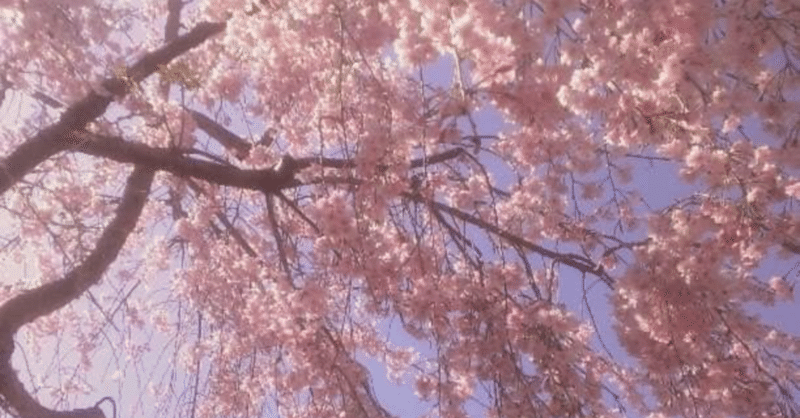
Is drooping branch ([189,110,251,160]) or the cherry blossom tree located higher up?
drooping branch ([189,110,251,160])

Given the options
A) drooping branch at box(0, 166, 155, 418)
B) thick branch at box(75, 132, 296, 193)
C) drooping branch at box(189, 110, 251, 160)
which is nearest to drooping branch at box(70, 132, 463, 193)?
thick branch at box(75, 132, 296, 193)

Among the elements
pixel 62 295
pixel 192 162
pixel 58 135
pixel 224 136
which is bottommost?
pixel 62 295

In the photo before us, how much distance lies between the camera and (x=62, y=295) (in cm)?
554

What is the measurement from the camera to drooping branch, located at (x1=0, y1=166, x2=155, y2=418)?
16.6 ft

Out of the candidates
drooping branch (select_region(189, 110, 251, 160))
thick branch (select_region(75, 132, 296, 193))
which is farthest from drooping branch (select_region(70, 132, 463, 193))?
drooping branch (select_region(189, 110, 251, 160))

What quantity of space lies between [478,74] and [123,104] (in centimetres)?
264

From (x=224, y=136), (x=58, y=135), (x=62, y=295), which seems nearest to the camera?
(x=58, y=135)

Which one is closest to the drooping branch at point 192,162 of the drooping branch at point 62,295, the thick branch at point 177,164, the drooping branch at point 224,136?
the thick branch at point 177,164

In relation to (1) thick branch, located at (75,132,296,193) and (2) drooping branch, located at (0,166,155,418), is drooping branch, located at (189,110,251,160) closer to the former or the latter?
Result: (2) drooping branch, located at (0,166,155,418)

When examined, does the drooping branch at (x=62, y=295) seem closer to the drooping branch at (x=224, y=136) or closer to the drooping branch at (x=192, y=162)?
the drooping branch at (x=192, y=162)

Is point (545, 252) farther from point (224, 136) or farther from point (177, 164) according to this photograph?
point (224, 136)

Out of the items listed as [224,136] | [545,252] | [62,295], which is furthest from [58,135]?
[545,252]

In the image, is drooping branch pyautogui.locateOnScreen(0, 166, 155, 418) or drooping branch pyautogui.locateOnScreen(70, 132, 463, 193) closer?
drooping branch pyautogui.locateOnScreen(0, 166, 155, 418)

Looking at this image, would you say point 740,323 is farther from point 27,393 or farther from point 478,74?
point 27,393
